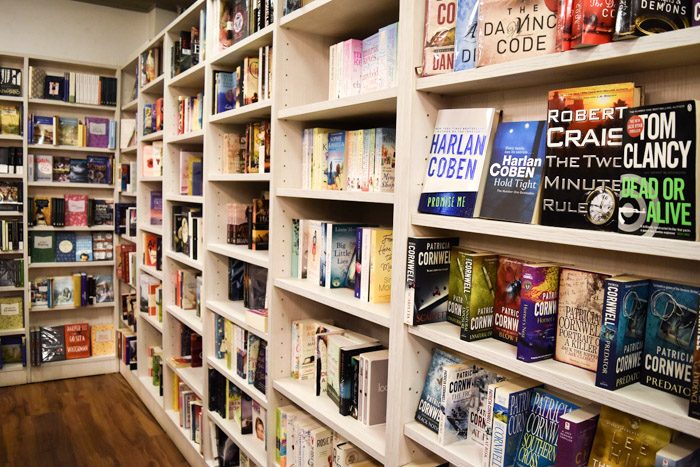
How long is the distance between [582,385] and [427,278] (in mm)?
488

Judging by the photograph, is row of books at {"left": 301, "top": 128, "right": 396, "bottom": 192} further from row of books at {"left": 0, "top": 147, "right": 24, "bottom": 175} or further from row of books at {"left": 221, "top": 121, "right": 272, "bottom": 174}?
row of books at {"left": 0, "top": 147, "right": 24, "bottom": 175}

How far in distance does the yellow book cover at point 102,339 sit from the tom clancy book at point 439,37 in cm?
414

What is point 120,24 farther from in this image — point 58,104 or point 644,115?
point 644,115

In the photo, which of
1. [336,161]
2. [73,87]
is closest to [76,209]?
[73,87]

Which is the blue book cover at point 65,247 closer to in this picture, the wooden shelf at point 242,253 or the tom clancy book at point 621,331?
the wooden shelf at point 242,253

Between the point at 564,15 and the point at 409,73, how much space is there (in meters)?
0.47

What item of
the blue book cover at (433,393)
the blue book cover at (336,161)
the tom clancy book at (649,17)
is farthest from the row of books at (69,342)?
the tom clancy book at (649,17)

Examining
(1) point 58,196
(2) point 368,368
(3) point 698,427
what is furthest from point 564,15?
(1) point 58,196

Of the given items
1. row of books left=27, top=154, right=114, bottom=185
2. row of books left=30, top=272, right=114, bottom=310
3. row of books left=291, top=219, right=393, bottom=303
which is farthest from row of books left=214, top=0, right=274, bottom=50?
row of books left=30, top=272, right=114, bottom=310

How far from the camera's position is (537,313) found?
119 centimetres

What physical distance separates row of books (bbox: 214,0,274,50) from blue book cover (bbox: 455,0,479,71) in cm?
103

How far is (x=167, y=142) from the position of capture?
132 inches

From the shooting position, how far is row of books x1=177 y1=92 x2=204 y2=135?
3033 mm

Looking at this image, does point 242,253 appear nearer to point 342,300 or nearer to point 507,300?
point 342,300
